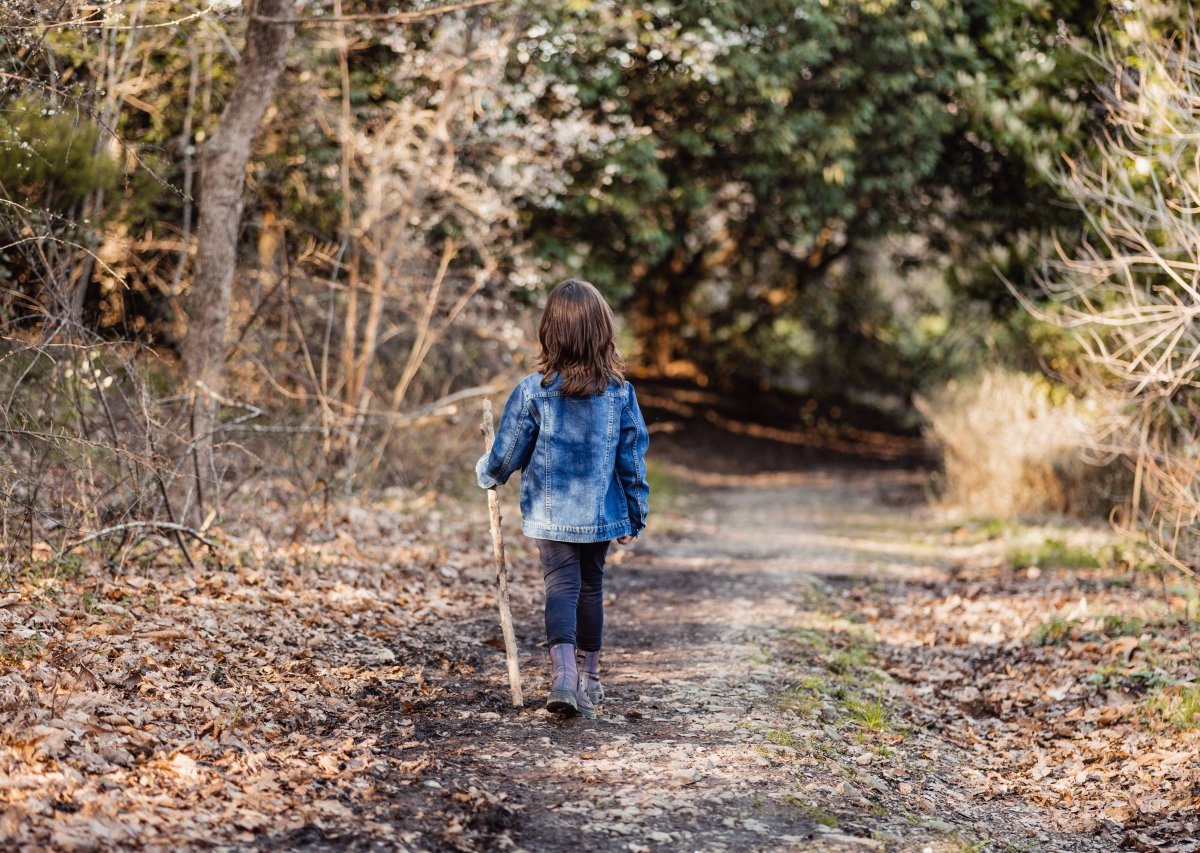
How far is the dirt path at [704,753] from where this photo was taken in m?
4.36

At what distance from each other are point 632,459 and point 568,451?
0.32 m

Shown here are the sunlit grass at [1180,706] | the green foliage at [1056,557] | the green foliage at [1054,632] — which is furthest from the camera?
the green foliage at [1056,557]

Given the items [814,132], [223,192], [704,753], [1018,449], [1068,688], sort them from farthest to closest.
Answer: [814,132]
[1018,449]
[223,192]
[1068,688]
[704,753]

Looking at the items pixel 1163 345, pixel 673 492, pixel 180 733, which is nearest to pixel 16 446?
pixel 180 733

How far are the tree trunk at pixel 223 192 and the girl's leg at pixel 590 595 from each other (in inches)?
133

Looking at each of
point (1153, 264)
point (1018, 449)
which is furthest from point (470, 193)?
point (1018, 449)

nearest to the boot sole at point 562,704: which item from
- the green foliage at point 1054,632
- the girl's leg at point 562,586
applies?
the girl's leg at point 562,586

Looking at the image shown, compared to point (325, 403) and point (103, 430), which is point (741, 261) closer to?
point (325, 403)

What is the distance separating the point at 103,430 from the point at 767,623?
15.1 feet

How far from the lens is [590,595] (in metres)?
5.61

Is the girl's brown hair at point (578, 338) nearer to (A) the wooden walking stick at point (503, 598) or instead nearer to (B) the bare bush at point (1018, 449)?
(A) the wooden walking stick at point (503, 598)

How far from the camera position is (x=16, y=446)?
6.36 m

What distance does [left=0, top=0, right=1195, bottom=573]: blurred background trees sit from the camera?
286 inches

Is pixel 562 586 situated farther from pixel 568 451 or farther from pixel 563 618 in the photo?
pixel 568 451
